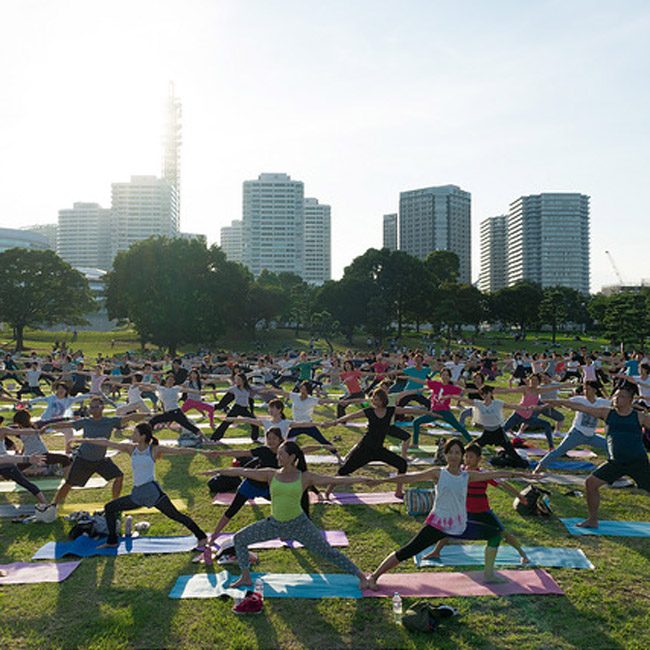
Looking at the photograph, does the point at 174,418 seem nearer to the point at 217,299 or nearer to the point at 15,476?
the point at 15,476

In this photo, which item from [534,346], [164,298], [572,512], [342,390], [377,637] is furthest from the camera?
[534,346]

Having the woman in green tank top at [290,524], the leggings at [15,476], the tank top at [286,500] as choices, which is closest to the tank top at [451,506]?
the woman in green tank top at [290,524]

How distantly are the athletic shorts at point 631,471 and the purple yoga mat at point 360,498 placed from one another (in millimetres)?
3291

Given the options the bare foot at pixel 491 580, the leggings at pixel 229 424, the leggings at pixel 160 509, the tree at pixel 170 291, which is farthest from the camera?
the tree at pixel 170 291

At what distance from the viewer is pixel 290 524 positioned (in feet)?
20.3

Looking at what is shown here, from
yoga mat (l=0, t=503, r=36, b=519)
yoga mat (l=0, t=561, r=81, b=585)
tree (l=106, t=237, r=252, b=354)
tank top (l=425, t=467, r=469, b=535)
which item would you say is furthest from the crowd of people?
tree (l=106, t=237, r=252, b=354)

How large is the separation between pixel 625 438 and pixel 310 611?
5.23 m

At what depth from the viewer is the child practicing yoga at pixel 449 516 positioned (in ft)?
19.9

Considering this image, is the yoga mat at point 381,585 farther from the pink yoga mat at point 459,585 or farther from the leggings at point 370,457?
the leggings at point 370,457

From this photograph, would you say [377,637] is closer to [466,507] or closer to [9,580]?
[466,507]

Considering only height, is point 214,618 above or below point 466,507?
below

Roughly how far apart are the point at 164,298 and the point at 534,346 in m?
45.5

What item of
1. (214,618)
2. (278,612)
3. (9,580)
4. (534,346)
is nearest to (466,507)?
(278,612)

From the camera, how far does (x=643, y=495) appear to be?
31.9 ft
